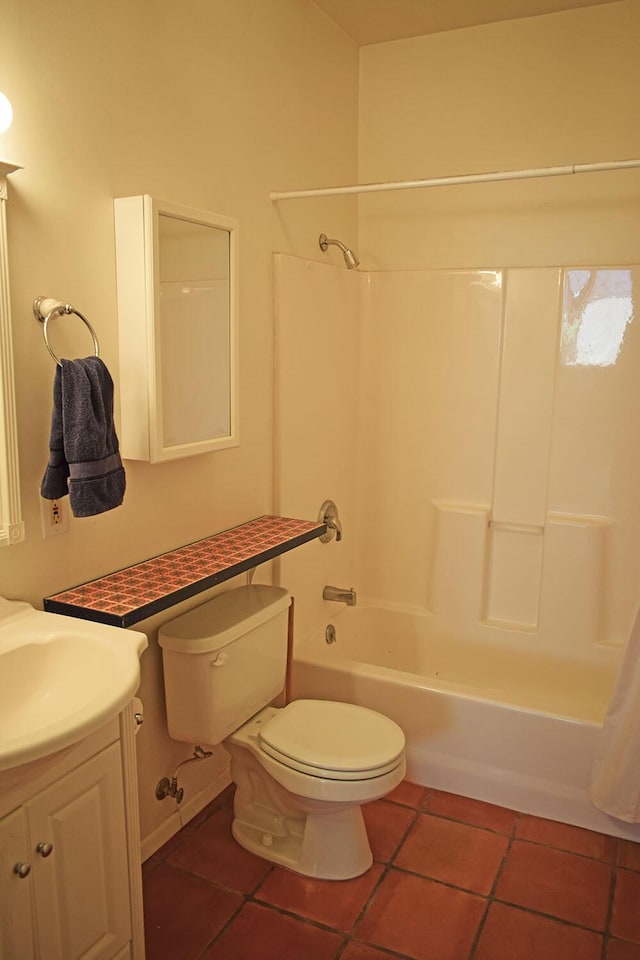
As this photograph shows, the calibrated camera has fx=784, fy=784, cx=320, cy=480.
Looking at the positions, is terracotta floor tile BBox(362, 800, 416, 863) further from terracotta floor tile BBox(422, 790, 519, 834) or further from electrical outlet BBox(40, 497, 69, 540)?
electrical outlet BBox(40, 497, 69, 540)

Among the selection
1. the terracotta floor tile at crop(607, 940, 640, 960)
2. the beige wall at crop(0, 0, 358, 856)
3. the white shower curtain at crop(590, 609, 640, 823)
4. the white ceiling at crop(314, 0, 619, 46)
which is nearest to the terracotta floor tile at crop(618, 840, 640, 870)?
the white shower curtain at crop(590, 609, 640, 823)

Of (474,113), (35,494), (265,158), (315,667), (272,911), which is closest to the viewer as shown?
(35,494)

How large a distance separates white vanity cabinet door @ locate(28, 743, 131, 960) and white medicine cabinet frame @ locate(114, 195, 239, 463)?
31.1 inches

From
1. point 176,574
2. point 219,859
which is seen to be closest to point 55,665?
point 176,574

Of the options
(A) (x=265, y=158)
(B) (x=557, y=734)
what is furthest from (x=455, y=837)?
(A) (x=265, y=158)

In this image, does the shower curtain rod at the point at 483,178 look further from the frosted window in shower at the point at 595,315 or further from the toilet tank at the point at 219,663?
the toilet tank at the point at 219,663

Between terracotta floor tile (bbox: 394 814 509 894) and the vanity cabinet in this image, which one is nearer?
the vanity cabinet

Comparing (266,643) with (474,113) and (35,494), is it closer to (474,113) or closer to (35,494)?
(35,494)

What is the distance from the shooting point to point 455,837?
2.41m

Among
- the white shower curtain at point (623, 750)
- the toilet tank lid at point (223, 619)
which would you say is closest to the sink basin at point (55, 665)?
the toilet tank lid at point (223, 619)

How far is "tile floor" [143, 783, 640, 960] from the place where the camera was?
198cm

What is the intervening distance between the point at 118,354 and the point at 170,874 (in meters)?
1.45

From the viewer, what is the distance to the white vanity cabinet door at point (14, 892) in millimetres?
1339

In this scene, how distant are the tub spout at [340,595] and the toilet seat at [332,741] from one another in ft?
2.07
